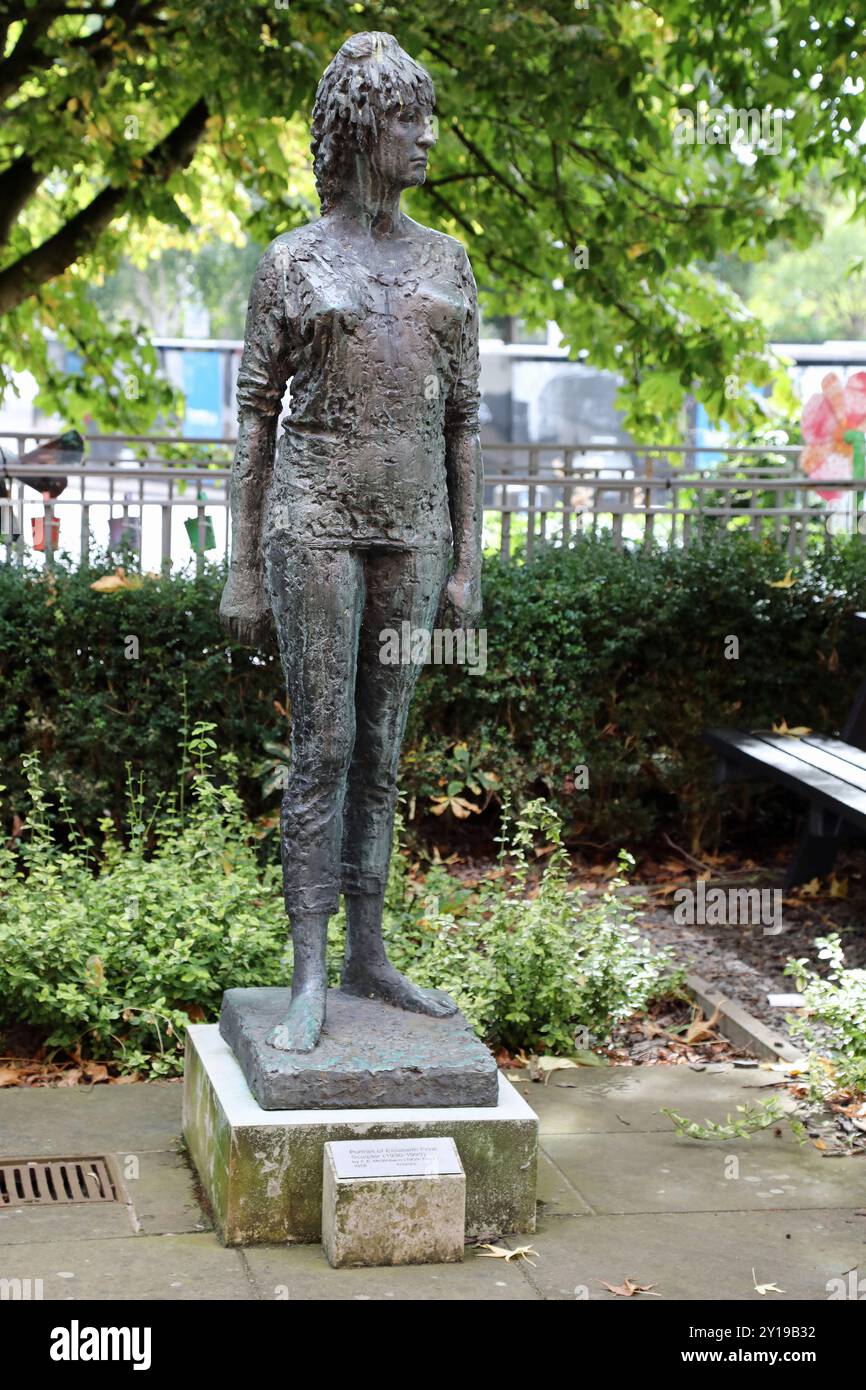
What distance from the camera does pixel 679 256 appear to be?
10.4 meters

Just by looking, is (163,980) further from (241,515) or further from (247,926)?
(241,515)

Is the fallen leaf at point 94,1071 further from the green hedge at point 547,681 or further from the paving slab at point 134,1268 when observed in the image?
the green hedge at point 547,681

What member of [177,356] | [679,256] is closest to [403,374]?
[679,256]

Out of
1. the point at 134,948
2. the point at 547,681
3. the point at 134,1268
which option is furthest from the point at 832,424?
the point at 134,1268

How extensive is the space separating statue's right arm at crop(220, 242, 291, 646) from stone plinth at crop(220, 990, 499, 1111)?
1.15 m

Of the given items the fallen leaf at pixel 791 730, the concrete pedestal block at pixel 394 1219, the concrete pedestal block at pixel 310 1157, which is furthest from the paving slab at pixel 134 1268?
the fallen leaf at pixel 791 730

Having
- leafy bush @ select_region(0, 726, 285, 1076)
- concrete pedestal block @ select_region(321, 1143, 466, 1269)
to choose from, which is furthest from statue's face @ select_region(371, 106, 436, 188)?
leafy bush @ select_region(0, 726, 285, 1076)

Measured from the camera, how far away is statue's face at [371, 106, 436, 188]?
4430 millimetres

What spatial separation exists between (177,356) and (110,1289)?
88.2 feet

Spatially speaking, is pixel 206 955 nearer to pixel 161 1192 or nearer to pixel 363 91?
pixel 161 1192

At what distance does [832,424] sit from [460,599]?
11.3 m

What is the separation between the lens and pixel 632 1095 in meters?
5.56

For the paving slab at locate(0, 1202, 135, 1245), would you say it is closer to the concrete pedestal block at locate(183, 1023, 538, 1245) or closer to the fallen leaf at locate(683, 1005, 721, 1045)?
the concrete pedestal block at locate(183, 1023, 538, 1245)

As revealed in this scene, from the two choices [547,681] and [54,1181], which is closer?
[54,1181]
